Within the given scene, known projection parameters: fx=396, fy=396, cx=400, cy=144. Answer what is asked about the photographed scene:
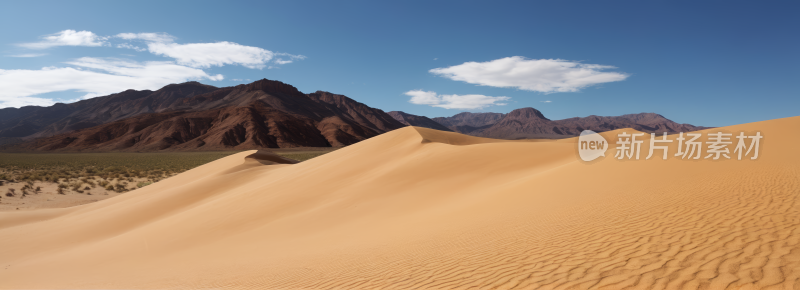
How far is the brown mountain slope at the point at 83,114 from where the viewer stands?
159000mm

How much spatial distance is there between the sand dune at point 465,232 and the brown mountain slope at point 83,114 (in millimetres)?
169935

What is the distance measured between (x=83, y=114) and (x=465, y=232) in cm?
22294

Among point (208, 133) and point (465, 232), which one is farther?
point (208, 133)

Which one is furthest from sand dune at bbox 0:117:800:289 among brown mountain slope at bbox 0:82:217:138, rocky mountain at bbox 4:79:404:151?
brown mountain slope at bbox 0:82:217:138

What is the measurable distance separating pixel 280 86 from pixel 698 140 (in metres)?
182

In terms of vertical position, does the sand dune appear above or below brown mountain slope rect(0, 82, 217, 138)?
below

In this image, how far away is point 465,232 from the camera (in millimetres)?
6453

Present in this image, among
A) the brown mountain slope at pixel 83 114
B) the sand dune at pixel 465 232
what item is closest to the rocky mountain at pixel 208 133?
the brown mountain slope at pixel 83 114

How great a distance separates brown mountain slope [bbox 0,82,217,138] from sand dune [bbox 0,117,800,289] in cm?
16993

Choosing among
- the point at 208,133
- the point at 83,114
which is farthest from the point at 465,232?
the point at 83,114

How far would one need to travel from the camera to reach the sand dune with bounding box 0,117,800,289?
163 inches

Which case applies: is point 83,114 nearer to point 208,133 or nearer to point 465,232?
point 208,133

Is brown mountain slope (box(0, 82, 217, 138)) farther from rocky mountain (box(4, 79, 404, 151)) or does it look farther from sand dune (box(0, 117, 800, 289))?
sand dune (box(0, 117, 800, 289))

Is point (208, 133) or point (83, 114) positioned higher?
point (83, 114)
